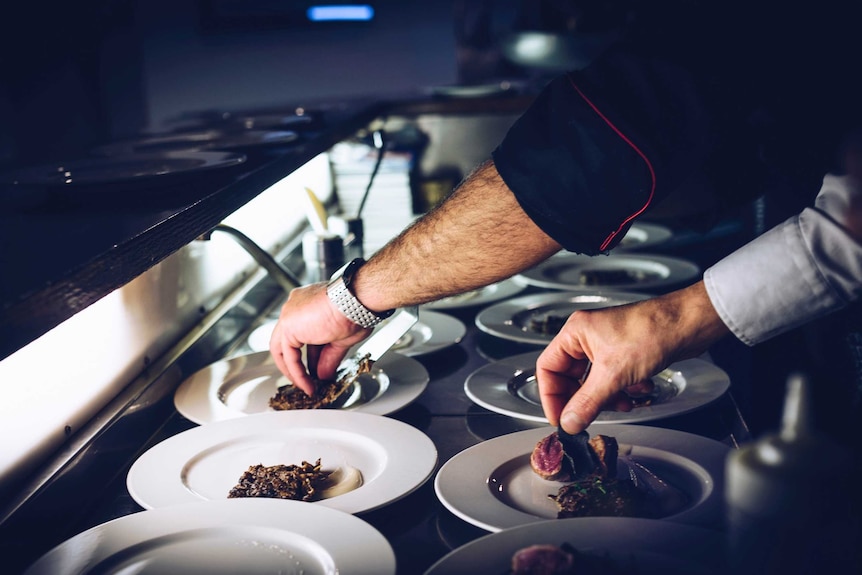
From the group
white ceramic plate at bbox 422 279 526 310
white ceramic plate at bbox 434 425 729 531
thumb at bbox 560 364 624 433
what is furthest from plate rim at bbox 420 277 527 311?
thumb at bbox 560 364 624 433

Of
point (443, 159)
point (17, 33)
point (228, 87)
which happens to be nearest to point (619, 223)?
point (443, 159)

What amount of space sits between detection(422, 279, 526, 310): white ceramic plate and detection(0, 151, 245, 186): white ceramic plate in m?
0.67

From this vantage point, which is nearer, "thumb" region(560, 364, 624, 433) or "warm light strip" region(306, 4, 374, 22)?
"thumb" region(560, 364, 624, 433)

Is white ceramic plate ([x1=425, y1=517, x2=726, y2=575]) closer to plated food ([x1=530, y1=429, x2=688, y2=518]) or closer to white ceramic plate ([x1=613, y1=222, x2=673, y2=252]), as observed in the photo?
plated food ([x1=530, y1=429, x2=688, y2=518])

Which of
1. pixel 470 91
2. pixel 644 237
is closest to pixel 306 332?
pixel 644 237

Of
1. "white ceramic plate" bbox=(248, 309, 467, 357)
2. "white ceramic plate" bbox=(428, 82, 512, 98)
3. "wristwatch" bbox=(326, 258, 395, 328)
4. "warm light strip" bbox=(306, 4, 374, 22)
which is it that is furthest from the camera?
"warm light strip" bbox=(306, 4, 374, 22)

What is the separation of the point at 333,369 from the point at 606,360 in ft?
2.12

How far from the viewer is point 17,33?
4438 mm

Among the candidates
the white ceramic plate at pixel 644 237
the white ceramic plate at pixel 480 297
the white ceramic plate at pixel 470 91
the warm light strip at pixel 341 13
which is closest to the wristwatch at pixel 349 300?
the white ceramic plate at pixel 480 297

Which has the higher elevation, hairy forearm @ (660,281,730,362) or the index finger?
hairy forearm @ (660,281,730,362)

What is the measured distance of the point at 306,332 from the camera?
1.56m

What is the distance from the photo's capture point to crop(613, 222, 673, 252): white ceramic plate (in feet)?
8.87

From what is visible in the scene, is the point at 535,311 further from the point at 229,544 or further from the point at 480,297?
the point at 229,544

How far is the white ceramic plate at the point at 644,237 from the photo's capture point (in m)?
2.70
